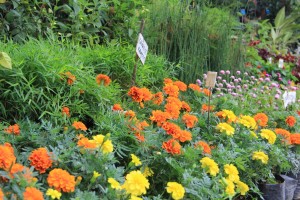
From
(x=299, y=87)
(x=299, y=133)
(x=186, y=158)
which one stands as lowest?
(x=299, y=87)

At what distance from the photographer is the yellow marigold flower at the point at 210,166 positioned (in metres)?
1.97

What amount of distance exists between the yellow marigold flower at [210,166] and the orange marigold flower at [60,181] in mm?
668

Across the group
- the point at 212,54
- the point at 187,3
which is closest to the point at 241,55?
the point at 212,54

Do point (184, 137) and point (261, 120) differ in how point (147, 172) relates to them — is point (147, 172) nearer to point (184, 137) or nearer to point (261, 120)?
point (184, 137)

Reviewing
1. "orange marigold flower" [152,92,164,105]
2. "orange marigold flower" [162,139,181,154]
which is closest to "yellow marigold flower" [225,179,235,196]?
"orange marigold flower" [162,139,181,154]

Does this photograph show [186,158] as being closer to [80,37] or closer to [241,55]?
[80,37]

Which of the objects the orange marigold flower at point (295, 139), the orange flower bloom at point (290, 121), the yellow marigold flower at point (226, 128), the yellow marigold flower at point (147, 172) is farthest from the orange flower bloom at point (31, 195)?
the orange flower bloom at point (290, 121)

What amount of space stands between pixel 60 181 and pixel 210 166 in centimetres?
72

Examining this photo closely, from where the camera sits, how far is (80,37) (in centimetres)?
327

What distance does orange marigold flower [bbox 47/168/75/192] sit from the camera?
1.48 meters

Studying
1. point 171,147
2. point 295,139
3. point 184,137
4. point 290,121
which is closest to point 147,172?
point 171,147

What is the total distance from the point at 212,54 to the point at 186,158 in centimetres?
208

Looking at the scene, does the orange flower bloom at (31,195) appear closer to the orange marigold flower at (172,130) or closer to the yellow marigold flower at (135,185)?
the yellow marigold flower at (135,185)

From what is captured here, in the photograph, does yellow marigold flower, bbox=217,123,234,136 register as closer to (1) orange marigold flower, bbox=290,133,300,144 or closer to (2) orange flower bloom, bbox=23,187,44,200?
(1) orange marigold flower, bbox=290,133,300,144
